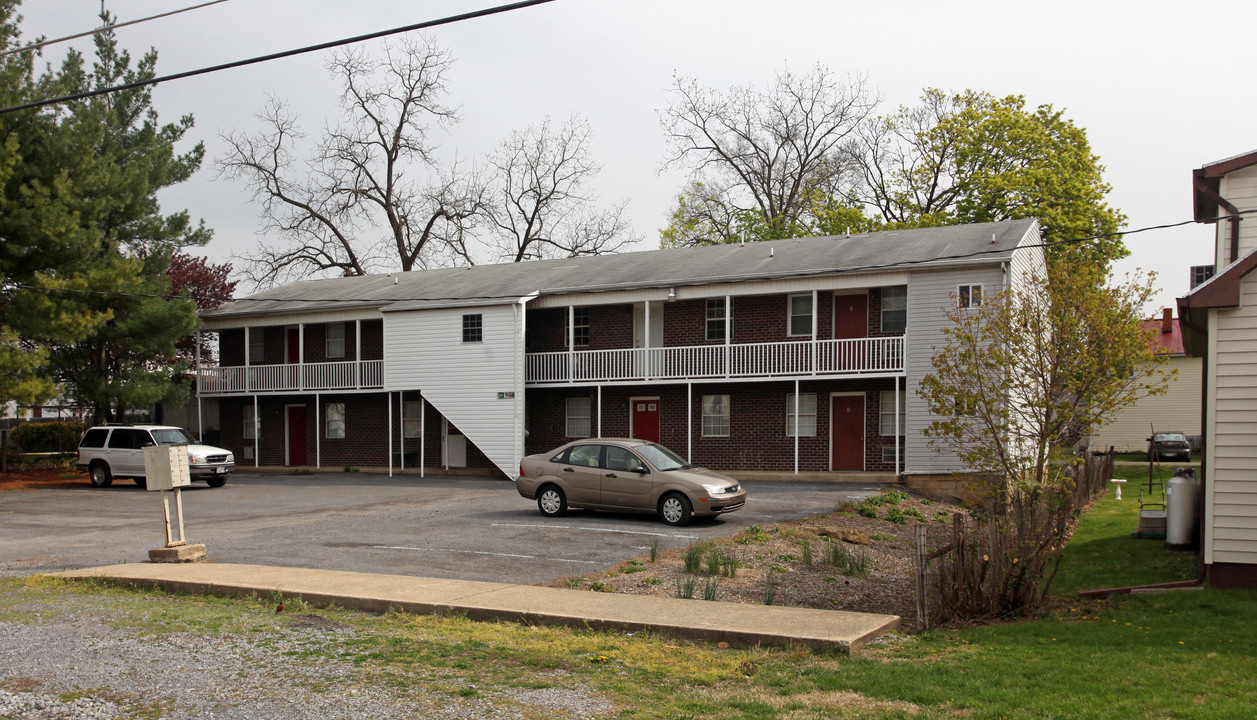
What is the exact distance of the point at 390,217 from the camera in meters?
52.2

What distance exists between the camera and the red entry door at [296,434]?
3525 centimetres

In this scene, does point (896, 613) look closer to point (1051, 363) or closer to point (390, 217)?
point (1051, 363)

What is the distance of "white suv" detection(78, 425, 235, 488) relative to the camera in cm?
2722

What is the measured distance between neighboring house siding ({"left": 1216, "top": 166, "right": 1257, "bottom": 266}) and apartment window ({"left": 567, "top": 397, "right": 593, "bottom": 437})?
64.5ft

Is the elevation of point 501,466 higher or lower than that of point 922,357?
lower

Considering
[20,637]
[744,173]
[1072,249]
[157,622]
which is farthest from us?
[744,173]

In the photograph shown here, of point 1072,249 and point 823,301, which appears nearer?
point 823,301

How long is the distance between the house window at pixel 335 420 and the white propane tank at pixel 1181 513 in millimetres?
26217

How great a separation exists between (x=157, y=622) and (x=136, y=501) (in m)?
16.7

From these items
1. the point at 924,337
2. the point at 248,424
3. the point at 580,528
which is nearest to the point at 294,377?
the point at 248,424

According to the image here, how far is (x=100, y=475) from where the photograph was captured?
28141mm

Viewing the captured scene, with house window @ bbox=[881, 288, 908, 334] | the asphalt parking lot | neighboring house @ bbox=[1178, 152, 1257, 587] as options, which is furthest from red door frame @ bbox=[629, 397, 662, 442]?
neighboring house @ bbox=[1178, 152, 1257, 587]

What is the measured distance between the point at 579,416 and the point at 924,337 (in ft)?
35.4

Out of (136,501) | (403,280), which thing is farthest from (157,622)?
(403,280)
